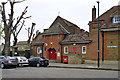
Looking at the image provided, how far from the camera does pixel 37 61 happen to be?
27266mm

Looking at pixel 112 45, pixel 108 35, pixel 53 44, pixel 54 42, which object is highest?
pixel 108 35

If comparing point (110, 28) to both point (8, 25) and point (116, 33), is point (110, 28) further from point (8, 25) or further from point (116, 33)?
point (8, 25)

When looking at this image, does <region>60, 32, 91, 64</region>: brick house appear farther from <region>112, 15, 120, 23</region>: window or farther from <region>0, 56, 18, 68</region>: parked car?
<region>0, 56, 18, 68</region>: parked car

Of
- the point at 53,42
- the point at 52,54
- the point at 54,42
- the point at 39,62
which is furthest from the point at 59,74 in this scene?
the point at 52,54

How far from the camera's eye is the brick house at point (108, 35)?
93.0 ft

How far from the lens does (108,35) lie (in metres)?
29.1

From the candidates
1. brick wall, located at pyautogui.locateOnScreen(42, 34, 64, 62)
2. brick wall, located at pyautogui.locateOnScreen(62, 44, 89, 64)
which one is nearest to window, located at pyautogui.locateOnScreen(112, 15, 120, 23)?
brick wall, located at pyautogui.locateOnScreen(62, 44, 89, 64)

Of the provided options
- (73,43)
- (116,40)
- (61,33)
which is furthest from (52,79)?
(61,33)

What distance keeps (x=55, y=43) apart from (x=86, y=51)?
22.9ft

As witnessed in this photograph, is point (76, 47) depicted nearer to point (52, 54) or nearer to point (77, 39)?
point (77, 39)

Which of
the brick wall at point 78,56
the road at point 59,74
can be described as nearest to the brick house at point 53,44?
the brick wall at point 78,56

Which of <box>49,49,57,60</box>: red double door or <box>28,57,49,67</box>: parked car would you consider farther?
<box>49,49,57,60</box>: red double door

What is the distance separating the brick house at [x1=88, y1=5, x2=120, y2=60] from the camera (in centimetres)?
2834

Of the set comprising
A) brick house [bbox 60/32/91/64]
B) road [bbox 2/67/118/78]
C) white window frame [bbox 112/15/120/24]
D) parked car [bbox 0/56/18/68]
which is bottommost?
road [bbox 2/67/118/78]
